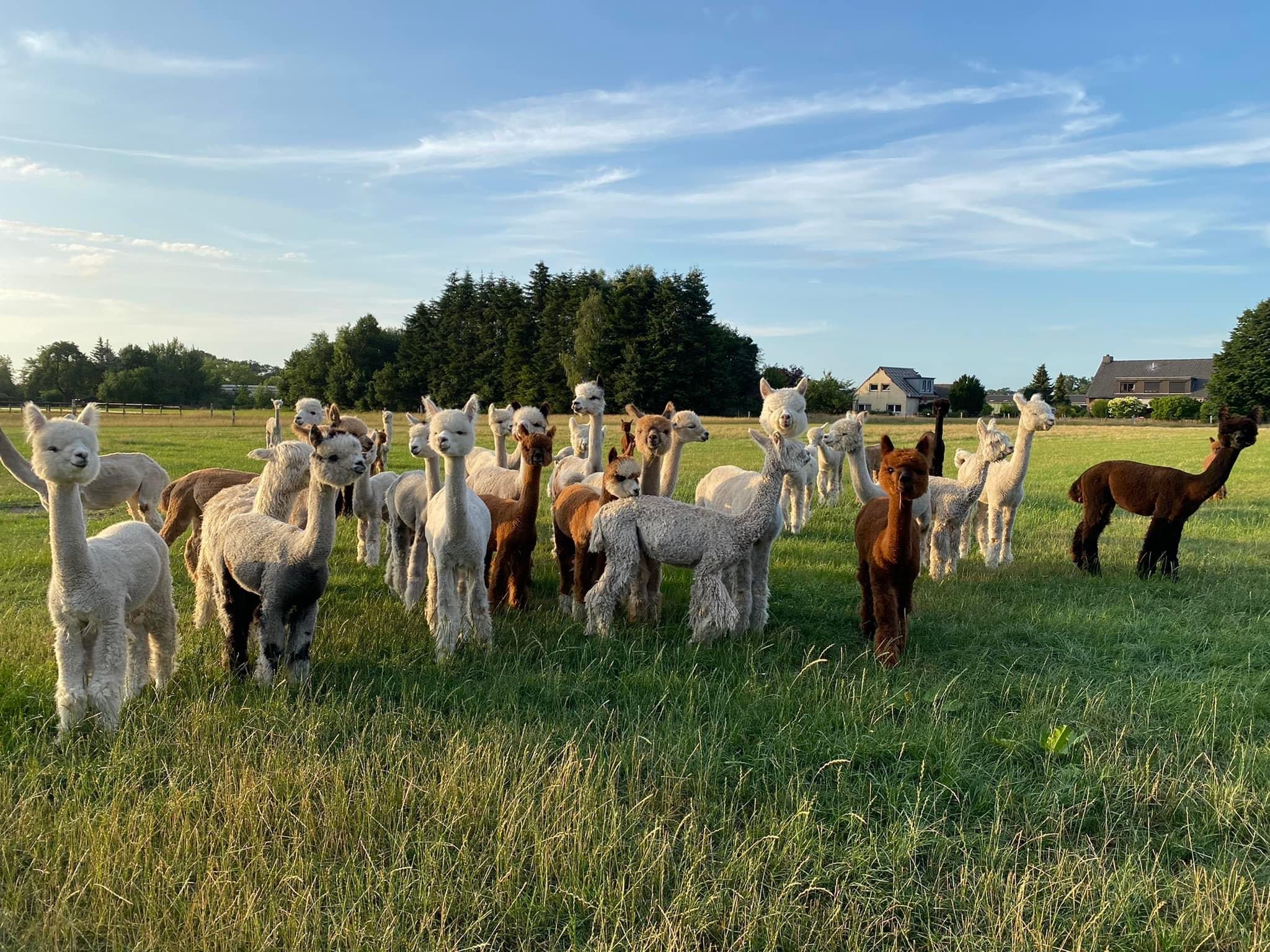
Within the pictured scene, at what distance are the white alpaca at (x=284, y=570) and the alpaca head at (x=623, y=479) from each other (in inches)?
87.6

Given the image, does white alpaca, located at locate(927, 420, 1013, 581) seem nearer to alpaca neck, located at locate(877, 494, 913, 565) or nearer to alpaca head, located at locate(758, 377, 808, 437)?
alpaca head, located at locate(758, 377, 808, 437)

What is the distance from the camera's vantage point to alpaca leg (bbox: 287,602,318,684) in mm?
5000

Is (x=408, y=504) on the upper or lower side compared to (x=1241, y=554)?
upper

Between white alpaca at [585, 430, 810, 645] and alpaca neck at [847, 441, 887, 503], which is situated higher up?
alpaca neck at [847, 441, 887, 503]

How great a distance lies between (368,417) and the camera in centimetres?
5219

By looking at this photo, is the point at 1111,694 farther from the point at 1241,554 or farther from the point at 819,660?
the point at 1241,554

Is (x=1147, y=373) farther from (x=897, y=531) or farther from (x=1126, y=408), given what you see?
(x=897, y=531)

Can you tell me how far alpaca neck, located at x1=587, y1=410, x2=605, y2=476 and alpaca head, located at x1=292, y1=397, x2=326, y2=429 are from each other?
3007mm

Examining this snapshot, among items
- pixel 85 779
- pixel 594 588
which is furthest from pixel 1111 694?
pixel 85 779

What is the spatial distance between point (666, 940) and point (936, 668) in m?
→ 3.55

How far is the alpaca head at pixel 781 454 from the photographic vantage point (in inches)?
237

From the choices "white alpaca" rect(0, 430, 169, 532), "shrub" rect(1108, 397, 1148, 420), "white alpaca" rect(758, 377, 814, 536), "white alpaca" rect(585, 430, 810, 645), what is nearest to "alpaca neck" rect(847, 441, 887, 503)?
"white alpaca" rect(758, 377, 814, 536)

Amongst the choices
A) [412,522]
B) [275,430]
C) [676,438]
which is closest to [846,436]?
[676,438]

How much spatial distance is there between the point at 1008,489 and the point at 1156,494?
4.88 feet
